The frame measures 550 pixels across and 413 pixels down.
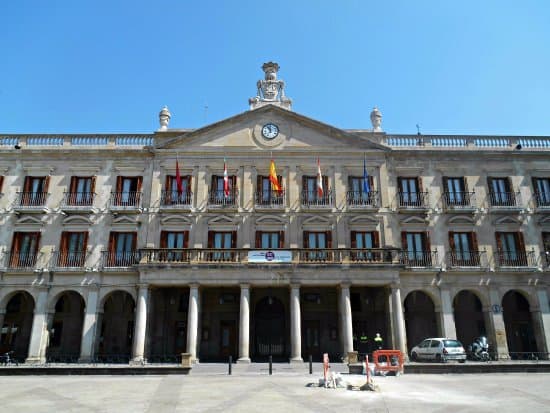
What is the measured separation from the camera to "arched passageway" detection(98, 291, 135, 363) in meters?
30.3

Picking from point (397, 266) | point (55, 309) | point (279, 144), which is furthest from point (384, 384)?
point (55, 309)

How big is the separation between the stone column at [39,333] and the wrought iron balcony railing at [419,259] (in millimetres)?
24062

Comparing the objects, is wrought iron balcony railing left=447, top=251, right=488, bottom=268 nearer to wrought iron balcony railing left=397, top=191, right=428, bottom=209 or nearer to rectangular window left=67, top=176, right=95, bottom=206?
wrought iron balcony railing left=397, top=191, right=428, bottom=209

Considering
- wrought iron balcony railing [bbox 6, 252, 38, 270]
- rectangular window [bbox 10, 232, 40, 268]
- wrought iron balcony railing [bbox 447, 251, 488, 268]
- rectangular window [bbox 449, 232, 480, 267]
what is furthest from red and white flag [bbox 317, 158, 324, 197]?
wrought iron balcony railing [bbox 6, 252, 38, 270]

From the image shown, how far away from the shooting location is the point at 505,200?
101 ft

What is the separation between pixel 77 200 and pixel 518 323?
33091 millimetres

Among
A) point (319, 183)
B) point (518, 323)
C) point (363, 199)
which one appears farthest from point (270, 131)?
point (518, 323)

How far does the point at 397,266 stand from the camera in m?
27.4

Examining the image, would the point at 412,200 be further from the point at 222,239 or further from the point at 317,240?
the point at 222,239

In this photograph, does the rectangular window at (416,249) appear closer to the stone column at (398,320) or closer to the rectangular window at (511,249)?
the stone column at (398,320)

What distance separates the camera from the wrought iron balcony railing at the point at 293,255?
91.2 ft

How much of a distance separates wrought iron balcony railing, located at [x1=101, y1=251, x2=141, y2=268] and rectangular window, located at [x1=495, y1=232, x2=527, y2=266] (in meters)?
24.8

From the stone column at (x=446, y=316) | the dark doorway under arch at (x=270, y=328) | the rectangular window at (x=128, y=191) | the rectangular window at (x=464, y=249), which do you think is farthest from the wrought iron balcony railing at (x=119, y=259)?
the rectangular window at (x=464, y=249)

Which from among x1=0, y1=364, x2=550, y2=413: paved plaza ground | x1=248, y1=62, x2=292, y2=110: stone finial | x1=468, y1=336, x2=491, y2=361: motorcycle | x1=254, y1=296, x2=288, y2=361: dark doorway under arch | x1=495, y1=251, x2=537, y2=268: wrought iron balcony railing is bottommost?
x1=0, y1=364, x2=550, y2=413: paved plaza ground
